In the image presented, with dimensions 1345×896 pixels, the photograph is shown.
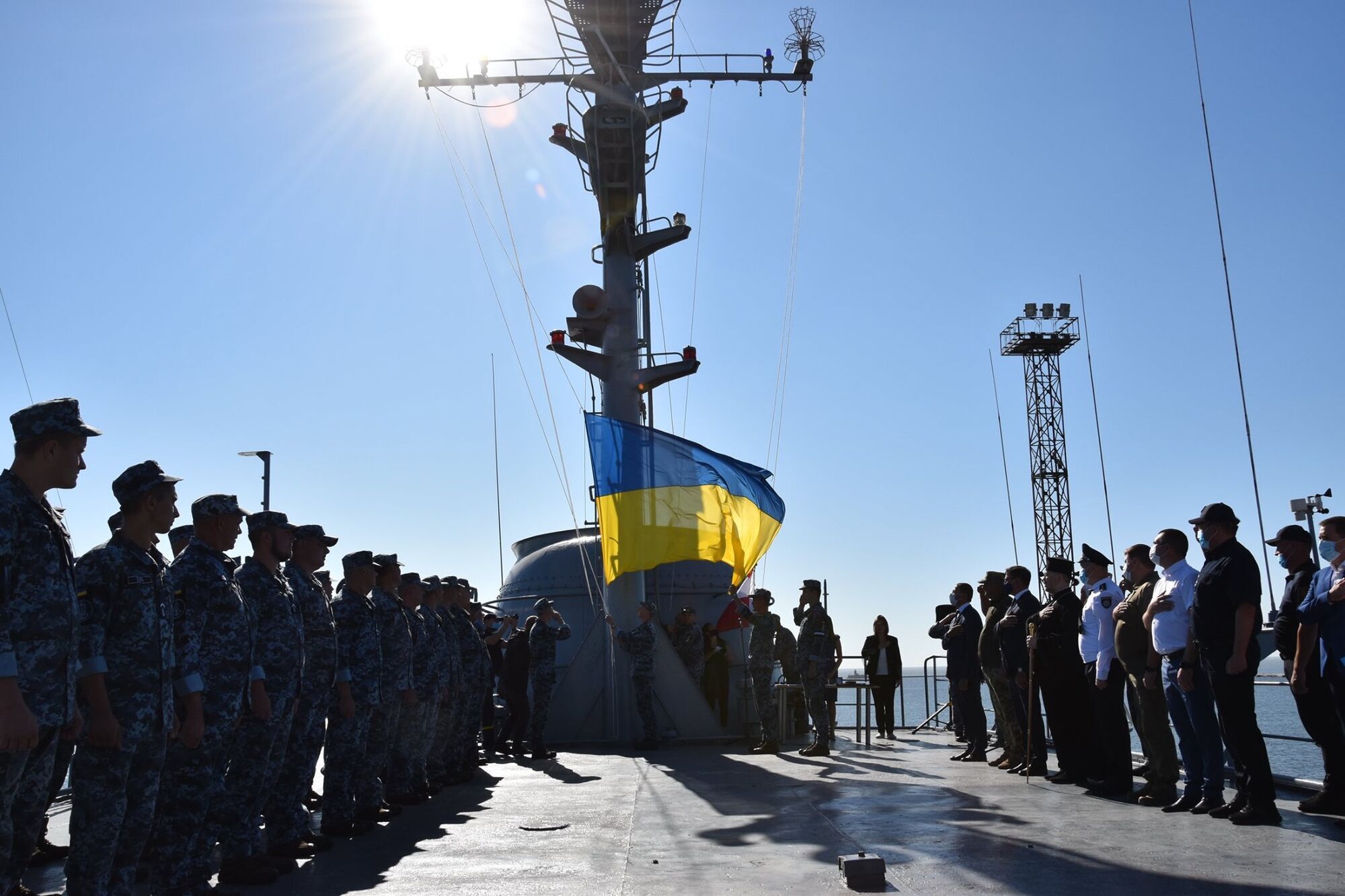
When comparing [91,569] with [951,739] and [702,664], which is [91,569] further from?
[951,739]

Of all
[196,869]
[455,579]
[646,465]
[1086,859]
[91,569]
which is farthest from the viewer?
[646,465]

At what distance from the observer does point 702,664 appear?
1452 cm

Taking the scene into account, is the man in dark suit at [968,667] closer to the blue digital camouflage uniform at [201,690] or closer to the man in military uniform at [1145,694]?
the man in military uniform at [1145,694]

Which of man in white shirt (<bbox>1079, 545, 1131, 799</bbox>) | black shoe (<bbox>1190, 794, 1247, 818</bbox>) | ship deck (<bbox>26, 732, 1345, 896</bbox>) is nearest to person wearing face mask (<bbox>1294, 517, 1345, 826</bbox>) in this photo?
black shoe (<bbox>1190, 794, 1247, 818</bbox>)

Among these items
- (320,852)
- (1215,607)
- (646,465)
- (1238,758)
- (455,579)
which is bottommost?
(320,852)

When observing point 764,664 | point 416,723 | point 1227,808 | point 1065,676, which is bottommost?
point 1227,808

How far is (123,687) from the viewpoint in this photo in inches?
162

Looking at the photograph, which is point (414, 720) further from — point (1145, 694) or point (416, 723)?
point (1145, 694)

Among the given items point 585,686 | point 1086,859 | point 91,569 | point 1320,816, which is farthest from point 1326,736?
point 585,686

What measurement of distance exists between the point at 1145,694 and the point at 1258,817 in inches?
58.5

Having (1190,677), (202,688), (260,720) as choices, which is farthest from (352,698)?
(1190,677)

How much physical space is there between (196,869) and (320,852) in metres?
1.63

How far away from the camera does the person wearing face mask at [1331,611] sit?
603 centimetres

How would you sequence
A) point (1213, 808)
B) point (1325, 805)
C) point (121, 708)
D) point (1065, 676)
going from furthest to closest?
point (1065, 676)
point (1213, 808)
point (1325, 805)
point (121, 708)
